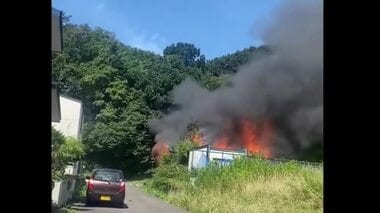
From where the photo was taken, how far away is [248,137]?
1140 cm

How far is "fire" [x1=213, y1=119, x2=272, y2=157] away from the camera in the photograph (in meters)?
11.2

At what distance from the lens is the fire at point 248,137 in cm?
1117

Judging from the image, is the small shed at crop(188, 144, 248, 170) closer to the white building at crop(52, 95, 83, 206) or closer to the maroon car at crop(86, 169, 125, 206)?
the white building at crop(52, 95, 83, 206)

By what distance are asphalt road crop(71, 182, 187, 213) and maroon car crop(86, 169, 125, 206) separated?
0.32 feet

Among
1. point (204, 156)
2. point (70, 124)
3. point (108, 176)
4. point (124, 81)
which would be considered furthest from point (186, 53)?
point (204, 156)

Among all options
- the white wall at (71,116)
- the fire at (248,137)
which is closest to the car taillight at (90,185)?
the white wall at (71,116)

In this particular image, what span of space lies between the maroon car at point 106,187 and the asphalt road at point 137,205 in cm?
10

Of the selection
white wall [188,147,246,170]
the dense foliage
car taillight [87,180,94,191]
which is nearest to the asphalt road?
car taillight [87,180,94,191]

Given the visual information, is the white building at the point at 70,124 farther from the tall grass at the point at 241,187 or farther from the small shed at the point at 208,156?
the small shed at the point at 208,156

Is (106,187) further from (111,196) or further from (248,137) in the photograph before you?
(248,137)

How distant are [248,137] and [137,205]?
6.20m
